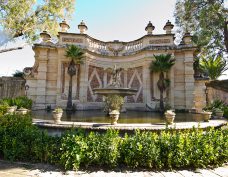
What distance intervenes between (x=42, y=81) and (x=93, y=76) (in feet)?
14.4

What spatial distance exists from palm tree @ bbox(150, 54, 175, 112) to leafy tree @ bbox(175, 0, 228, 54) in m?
6.29

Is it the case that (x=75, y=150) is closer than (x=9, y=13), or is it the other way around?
(x=75, y=150)

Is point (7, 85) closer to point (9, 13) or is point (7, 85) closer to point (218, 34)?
point (9, 13)

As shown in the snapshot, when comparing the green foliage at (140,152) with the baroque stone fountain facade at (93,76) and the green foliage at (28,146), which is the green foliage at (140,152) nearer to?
the green foliage at (28,146)

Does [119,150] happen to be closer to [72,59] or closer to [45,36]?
[72,59]

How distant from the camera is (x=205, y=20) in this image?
59.5 feet

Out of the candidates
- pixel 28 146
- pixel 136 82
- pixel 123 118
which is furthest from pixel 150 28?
pixel 28 146

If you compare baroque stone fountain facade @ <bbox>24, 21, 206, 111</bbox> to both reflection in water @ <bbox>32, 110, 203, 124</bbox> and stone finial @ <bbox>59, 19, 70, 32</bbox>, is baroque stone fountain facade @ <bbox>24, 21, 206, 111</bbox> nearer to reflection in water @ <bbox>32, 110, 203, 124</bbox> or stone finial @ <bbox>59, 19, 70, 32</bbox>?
stone finial @ <bbox>59, 19, 70, 32</bbox>

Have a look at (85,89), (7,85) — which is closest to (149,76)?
(85,89)

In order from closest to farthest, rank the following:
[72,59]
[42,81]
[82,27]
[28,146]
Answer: [28,146]
[72,59]
[42,81]
[82,27]

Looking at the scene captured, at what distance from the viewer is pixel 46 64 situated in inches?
626

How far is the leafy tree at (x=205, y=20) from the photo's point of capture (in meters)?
17.7

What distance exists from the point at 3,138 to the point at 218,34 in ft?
72.1

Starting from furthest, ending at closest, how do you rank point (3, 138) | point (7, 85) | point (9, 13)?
1. point (7, 85)
2. point (9, 13)
3. point (3, 138)
